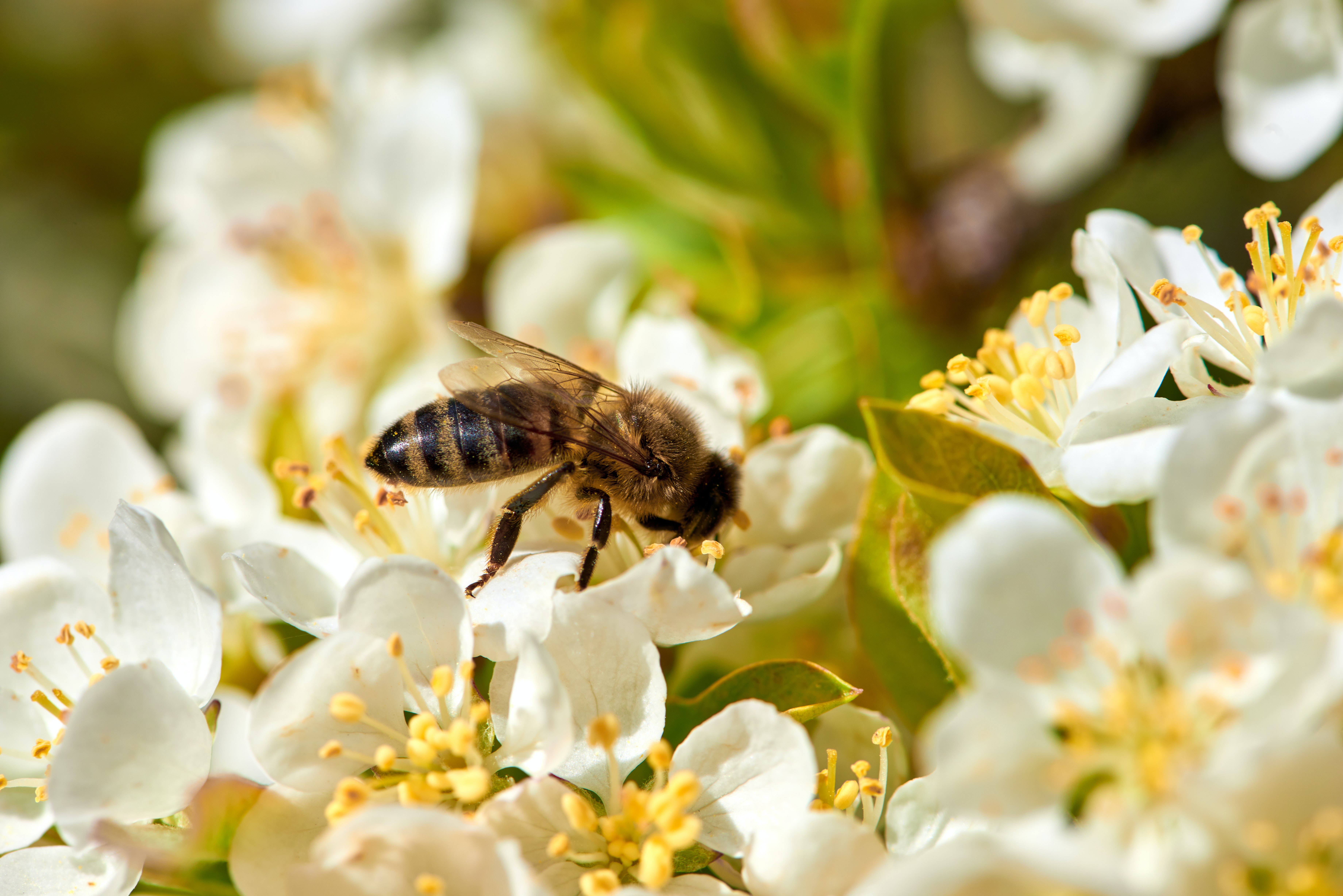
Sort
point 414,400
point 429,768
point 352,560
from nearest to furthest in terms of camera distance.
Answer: point 429,768 → point 352,560 → point 414,400

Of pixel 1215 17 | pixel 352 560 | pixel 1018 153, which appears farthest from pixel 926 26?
pixel 352 560

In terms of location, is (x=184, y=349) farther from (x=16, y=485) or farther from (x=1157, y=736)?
(x=1157, y=736)

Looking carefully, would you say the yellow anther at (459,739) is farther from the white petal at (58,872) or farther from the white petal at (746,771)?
the white petal at (58,872)

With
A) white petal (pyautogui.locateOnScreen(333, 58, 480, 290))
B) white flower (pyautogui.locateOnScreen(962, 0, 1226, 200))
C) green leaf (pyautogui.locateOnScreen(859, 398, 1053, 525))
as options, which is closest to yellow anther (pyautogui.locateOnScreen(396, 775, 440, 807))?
green leaf (pyautogui.locateOnScreen(859, 398, 1053, 525))

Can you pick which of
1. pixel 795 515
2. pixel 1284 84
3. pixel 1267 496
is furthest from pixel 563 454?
pixel 1284 84

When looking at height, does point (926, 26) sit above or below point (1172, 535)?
above

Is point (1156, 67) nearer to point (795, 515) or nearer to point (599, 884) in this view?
point (795, 515)

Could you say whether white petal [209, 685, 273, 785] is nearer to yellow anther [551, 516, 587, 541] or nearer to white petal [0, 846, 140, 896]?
white petal [0, 846, 140, 896]

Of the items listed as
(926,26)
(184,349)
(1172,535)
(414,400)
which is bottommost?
(184,349)
